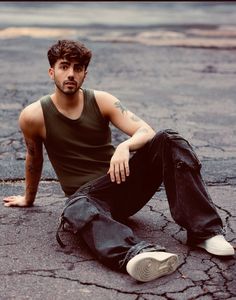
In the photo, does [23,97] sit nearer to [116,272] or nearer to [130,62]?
[130,62]

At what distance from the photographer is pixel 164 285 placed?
3.47m

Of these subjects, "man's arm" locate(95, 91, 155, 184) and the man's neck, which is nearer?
"man's arm" locate(95, 91, 155, 184)

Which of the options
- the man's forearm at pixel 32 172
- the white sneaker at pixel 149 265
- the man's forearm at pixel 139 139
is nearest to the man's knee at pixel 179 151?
the man's forearm at pixel 139 139

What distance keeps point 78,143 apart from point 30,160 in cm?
36

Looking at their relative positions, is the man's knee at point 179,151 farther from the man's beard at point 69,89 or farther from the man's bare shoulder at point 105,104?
the man's beard at point 69,89

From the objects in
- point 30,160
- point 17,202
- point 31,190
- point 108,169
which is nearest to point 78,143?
point 108,169

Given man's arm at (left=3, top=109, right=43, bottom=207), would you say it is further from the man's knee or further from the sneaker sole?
the sneaker sole

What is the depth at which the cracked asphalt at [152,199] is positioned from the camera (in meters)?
3.46

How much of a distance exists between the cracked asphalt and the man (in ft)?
0.42

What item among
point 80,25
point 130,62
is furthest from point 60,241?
point 80,25

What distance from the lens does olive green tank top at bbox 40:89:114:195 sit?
4.07 metres

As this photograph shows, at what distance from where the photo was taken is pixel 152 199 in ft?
15.9

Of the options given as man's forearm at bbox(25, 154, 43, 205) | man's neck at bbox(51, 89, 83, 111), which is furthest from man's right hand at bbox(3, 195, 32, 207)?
man's neck at bbox(51, 89, 83, 111)

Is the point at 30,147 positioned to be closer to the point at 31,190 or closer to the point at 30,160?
the point at 30,160
